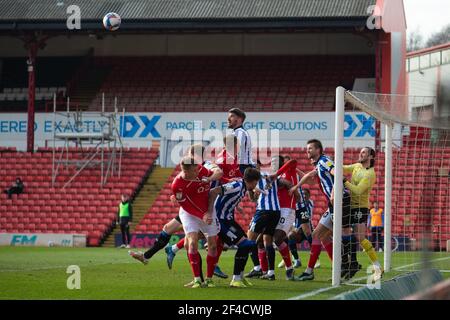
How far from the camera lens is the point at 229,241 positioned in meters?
11.4

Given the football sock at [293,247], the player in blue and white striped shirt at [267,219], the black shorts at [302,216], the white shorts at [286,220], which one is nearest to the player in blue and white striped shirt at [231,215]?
Result: the player in blue and white striped shirt at [267,219]

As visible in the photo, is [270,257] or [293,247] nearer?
[270,257]

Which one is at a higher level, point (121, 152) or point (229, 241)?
point (121, 152)

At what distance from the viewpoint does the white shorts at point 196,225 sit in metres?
11.0

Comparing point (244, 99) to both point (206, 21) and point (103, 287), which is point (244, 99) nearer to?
point (206, 21)

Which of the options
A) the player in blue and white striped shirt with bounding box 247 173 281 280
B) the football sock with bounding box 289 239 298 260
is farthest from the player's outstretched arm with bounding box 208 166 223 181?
the football sock with bounding box 289 239 298 260

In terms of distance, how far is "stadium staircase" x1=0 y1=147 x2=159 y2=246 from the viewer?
101 ft

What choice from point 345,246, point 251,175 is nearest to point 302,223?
point 345,246

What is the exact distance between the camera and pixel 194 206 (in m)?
11.0

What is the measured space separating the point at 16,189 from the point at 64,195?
71.4 inches

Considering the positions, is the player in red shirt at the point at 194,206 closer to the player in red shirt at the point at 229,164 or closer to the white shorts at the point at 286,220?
the player in red shirt at the point at 229,164

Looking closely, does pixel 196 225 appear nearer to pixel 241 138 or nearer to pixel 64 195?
pixel 241 138
